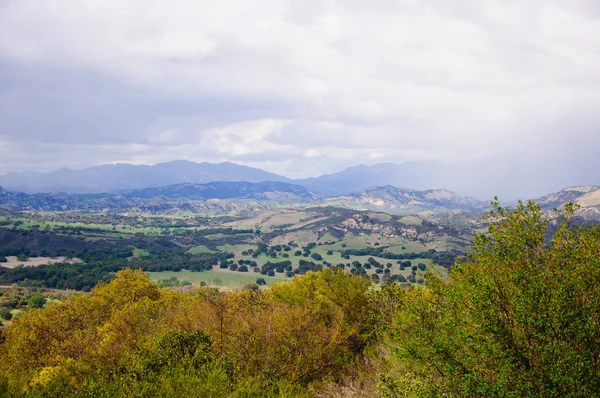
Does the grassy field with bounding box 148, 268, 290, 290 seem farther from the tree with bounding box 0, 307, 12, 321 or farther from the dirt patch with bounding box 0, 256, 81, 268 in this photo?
the tree with bounding box 0, 307, 12, 321

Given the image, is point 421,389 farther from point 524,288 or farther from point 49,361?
point 49,361

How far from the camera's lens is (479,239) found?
19.7 m

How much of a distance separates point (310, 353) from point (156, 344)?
40.9 ft

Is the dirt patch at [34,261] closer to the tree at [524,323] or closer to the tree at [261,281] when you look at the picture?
the tree at [261,281]

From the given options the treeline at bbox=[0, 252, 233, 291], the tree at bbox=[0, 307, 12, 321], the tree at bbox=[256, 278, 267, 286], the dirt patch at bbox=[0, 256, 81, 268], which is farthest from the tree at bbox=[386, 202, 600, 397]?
the dirt patch at bbox=[0, 256, 81, 268]

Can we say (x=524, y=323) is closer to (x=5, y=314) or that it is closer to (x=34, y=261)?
(x=5, y=314)

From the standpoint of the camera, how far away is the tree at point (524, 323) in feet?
46.6

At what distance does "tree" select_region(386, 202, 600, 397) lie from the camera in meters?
14.2

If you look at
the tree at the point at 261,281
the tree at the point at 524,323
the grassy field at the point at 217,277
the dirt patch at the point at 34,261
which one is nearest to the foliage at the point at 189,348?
the tree at the point at 524,323

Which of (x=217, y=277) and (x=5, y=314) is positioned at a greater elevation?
(x=5, y=314)

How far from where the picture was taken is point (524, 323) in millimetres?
15352

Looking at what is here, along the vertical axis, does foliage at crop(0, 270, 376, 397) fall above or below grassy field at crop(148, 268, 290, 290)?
above

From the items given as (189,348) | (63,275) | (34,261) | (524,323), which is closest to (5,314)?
(63,275)

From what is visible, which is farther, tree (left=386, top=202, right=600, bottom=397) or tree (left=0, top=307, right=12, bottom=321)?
tree (left=0, top=307, right=12, bottom=321)
